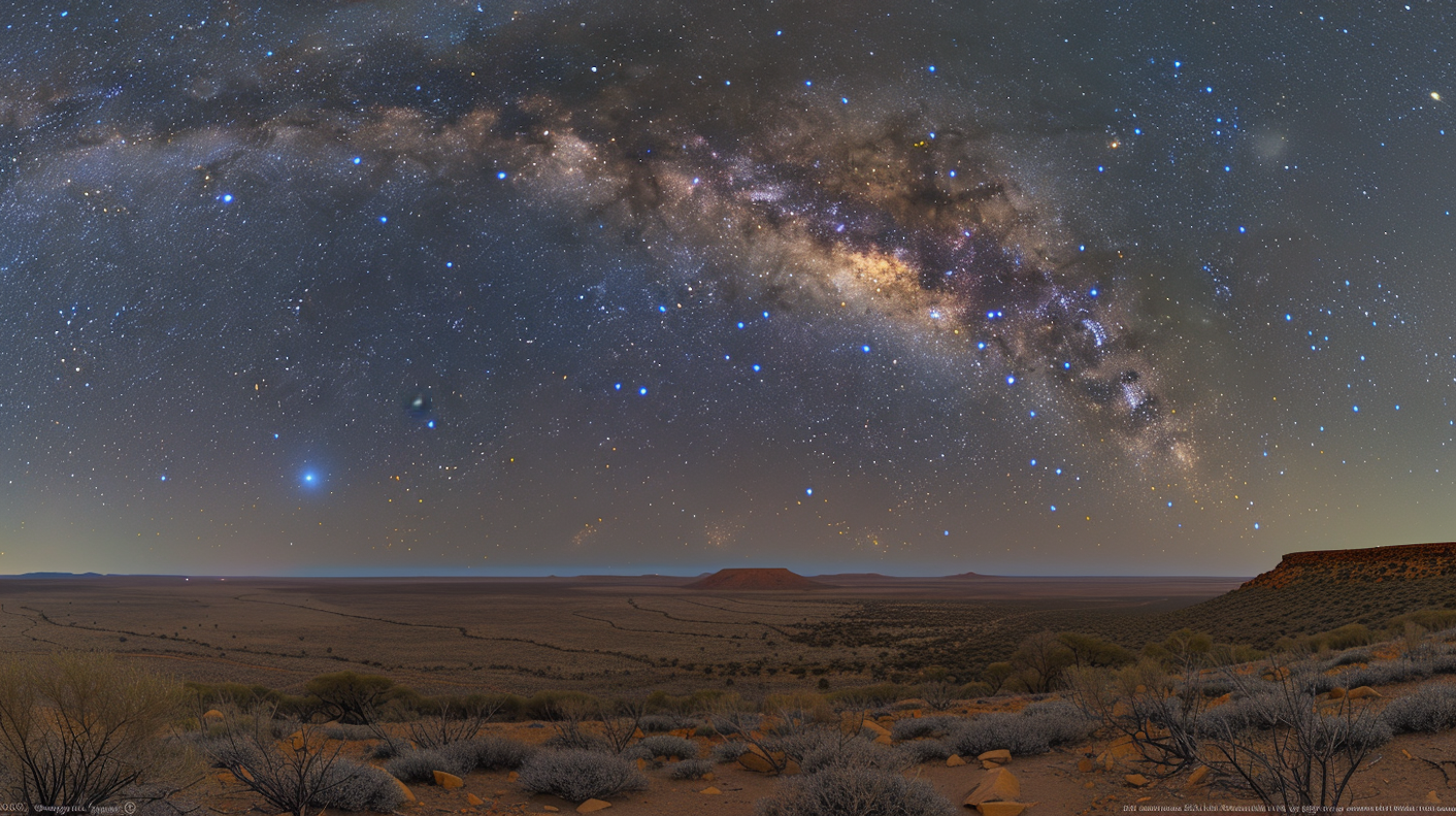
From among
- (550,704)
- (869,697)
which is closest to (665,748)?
(869,697)

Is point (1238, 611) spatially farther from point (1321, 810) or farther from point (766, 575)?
point (766, 575)

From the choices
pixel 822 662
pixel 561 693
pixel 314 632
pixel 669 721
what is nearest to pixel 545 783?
pixel 669 721

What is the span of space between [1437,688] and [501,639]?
5357 centimetres

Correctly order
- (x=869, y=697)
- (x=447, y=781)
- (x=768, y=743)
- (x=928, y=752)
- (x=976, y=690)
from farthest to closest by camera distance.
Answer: (x=976, y=690)
(x=869, y=697)
(x=768, y=743)
(x=928, y=752)
(x=447, y=781)

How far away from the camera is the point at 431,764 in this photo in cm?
866

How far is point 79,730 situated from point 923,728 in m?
10.9

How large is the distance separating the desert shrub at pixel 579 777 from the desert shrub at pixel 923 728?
484 cm

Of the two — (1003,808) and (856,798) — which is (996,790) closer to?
(1003,808)

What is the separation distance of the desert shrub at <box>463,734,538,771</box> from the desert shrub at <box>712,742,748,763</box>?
2.65 meters

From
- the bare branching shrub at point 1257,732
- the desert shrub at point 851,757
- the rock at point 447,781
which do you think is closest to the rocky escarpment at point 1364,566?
the bare branching shrub at point 1257,732

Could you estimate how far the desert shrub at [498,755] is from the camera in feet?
31.5

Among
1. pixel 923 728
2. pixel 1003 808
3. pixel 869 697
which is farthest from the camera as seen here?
pixel 869 697

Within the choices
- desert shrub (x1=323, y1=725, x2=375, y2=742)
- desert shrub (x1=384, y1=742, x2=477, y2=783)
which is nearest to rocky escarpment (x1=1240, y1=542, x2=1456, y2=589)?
desert shrub (x1=384, y1=742, x2=477, y2=783)

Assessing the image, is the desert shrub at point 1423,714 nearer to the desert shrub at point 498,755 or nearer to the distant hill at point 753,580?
the desert shrub at point 498,755
